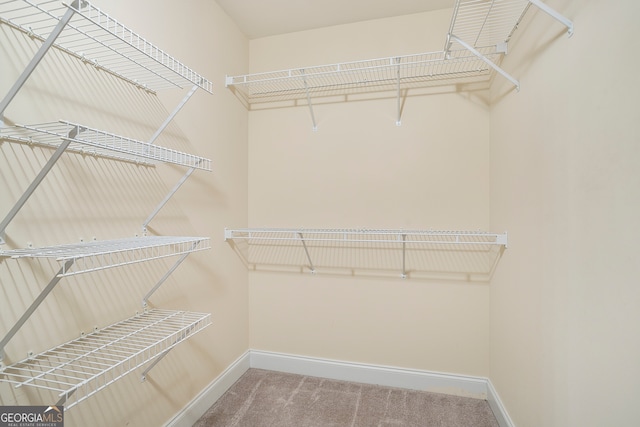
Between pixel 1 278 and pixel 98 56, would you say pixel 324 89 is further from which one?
pixel 1 278

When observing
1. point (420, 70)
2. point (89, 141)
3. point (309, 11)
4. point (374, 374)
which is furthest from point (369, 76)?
point (374, 374)

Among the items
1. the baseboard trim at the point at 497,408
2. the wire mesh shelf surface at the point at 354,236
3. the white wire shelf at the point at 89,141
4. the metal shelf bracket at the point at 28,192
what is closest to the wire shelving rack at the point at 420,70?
the wire mesh shelf surface at the point at 354,236

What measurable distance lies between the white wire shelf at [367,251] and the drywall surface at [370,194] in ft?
0.11

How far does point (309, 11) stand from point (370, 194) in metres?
1.26

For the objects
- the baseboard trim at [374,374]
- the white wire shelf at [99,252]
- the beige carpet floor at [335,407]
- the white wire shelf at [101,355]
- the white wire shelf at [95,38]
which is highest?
the white wire shelf at [95,38]

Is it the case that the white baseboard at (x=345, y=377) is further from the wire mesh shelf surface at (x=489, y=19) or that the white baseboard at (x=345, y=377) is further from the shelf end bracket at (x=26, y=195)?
the wire mesh shelf surface at (x=489, y=19)

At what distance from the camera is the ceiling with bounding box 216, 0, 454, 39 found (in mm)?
1924

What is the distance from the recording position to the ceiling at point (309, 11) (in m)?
1.92

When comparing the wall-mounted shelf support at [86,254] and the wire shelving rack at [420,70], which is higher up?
the wire shelving rack at [420,70]

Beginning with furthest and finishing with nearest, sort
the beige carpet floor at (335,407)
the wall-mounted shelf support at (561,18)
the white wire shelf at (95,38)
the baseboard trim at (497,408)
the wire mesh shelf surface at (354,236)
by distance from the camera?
the wire mesh shelf surface at (354,236)
the beige carpet floor at (335,407)
the baseboard trim at (497,408)
the wall-mounted shelf support at (561,18)
the white wire shelf at (95,38)

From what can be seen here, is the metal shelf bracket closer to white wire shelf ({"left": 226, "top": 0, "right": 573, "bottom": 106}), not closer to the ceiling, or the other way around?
white wire shelf ({"left": 226, "top": 0, "right": 573, "bottom": 106})

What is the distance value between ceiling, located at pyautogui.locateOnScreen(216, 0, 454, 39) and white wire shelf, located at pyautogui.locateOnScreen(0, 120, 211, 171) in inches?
48.2

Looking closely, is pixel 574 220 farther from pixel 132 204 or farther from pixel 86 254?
pixel 132 204

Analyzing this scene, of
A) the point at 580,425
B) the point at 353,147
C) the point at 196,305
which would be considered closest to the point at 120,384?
the point at 196,305
